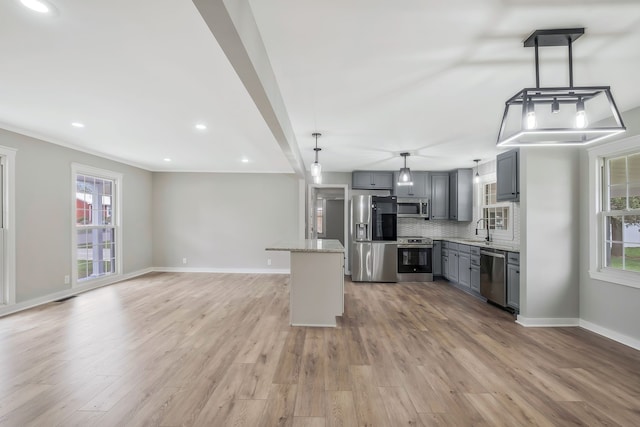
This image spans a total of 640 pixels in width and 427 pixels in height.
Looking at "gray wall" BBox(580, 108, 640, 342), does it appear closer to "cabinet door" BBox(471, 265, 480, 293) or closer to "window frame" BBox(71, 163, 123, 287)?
"cabinet door" BBox(471, 265, 480, 293)

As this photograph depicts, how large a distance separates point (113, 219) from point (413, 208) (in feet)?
20.0

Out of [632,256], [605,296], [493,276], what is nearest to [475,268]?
[493,276]

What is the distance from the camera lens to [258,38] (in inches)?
72.4

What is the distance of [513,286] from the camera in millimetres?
3994

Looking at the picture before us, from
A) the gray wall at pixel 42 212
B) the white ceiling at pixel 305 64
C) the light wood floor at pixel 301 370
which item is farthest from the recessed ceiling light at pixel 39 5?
the gray wall at pixel 42 212

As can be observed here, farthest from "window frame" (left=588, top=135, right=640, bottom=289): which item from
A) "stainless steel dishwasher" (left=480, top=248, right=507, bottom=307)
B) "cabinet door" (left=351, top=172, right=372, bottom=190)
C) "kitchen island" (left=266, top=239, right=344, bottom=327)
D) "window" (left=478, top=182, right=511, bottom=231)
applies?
"cabinet door" (left=351, top=172, right=372, bottom=190)

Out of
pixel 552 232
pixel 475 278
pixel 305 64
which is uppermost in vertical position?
pixel 305 64

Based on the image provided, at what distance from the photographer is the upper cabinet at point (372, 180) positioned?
21.8 feet

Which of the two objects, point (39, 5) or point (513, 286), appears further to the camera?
point (513, 286)

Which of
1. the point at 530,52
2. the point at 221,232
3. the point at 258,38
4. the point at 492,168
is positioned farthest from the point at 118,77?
the point at 492,168

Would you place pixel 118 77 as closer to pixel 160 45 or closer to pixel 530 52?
pixel 160 45

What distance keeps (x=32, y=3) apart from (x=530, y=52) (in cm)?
295

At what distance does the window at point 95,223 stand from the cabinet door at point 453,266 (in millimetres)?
6500

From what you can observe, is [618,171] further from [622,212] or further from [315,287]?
[315,287]
